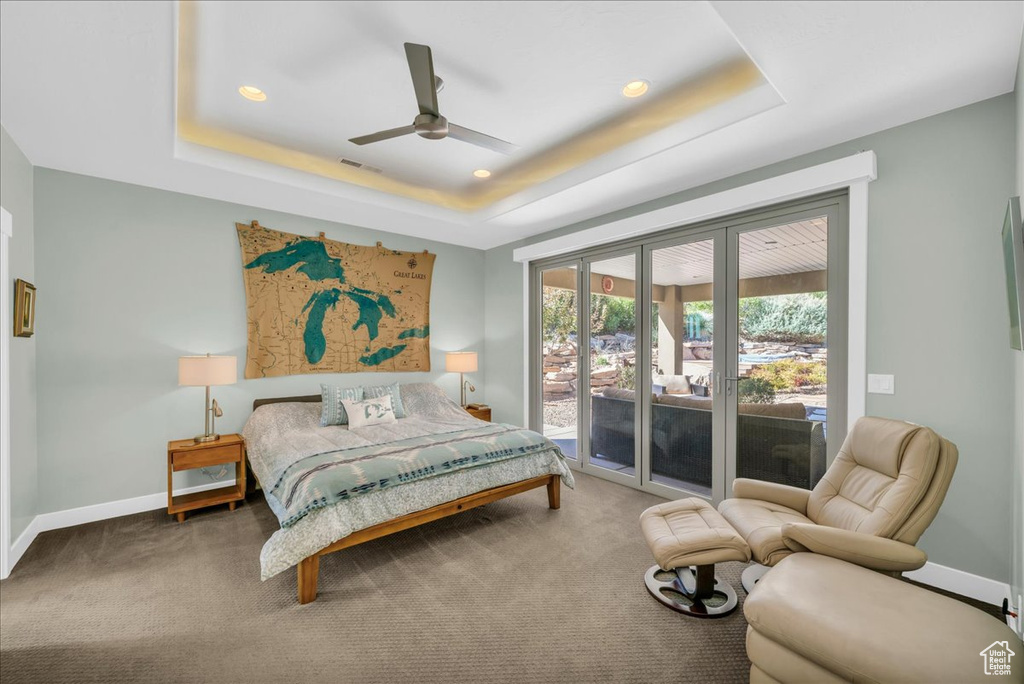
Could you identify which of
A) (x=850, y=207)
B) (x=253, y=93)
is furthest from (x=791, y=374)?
(x=253, y=93)

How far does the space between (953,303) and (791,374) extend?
36.0 inches

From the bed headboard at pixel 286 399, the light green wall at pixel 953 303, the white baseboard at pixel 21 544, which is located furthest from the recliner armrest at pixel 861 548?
the white baseboard at pixel 21 544

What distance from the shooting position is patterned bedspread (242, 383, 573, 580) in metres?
2.32

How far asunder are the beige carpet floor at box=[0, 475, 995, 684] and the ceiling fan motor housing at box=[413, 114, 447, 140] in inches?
98.7

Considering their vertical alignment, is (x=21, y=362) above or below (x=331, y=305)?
below

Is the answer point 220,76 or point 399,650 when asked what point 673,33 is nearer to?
point 220,76

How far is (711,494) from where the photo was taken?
3451 millimetres

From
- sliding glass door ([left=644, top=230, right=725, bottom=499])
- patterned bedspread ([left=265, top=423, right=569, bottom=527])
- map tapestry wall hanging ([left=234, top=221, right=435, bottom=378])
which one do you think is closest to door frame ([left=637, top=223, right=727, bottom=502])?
sliding glass door ([left=644, top=230, right=725, bottom=499])

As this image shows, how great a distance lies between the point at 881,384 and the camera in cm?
258

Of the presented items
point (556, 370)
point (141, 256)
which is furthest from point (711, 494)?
point (141, 256)

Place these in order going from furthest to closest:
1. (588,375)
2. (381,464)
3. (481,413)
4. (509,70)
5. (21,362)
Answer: (481,413)
(588,375)
(21,362)
(381,464)
(509,70)

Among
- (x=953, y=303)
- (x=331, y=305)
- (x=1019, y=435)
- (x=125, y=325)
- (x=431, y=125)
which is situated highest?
(x=431, y=125)

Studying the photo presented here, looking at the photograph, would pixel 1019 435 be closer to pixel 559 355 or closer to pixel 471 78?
pixel 471 78

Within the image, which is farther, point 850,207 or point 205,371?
point 205,371
